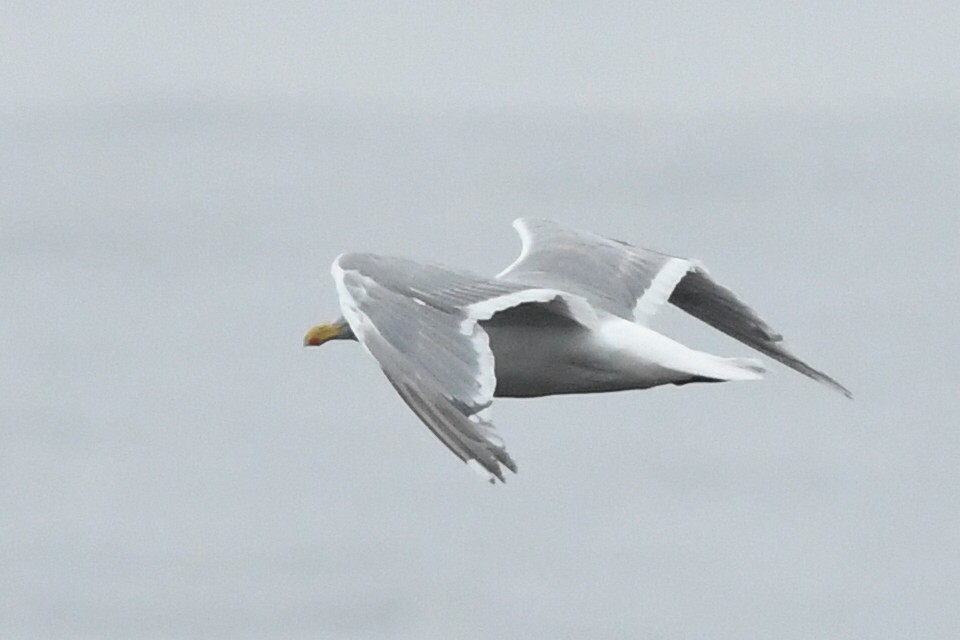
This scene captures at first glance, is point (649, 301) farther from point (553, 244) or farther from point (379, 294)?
point (379, 294)

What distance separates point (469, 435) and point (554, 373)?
269cm

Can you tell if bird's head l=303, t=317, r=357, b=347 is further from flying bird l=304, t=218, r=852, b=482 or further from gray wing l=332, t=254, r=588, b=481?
gray wing l=332, t=254, r=588, b=481

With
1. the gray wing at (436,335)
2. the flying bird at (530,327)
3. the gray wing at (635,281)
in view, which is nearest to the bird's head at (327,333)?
the flying bird at (530,327)

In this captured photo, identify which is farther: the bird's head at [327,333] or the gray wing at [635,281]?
the gray wing at [635,281]

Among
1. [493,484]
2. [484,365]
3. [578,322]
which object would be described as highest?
[578,322]

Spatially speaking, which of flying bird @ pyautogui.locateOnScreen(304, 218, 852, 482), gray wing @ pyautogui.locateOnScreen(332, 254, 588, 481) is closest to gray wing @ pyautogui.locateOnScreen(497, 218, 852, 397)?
flying bird @ pyautogui.locateOnScreen(304, 218, 852, 482)

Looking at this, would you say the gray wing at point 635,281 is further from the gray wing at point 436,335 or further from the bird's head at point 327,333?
the gray wing at point 436,335

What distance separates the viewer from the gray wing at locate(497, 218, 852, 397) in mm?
16578

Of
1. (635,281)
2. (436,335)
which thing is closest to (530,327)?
(436,335)

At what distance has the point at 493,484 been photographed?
475 inches

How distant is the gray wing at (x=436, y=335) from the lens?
1272 centimetres

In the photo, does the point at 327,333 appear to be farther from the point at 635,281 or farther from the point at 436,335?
the point at 436,335

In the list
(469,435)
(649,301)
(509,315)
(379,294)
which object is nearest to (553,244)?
(649,301)

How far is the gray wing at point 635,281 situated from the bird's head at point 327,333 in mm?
1102
